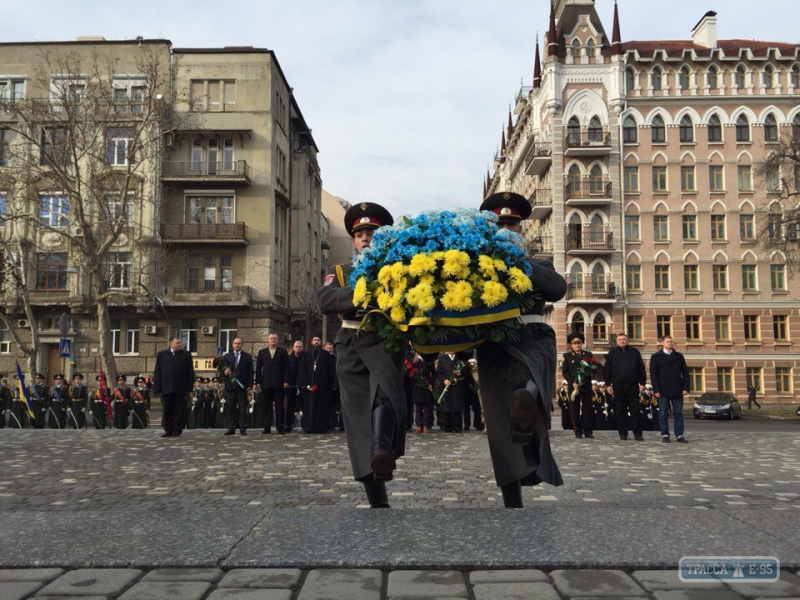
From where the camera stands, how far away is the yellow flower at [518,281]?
4.89 metres

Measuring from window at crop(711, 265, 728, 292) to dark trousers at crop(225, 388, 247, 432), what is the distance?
38002 mm

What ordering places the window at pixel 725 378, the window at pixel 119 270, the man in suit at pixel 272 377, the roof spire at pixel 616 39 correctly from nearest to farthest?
the man in suit at pixel 272 377, the window at pixel 119 270, the window at pixel 725 378, the roof spire at pixel 616 39

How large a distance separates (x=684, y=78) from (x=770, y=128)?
6168 millimetres

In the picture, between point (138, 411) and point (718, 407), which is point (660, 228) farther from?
point (138, 411)

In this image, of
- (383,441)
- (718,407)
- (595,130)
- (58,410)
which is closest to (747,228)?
(595,130)

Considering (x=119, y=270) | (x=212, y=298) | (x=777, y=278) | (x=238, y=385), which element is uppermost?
(x=119, y=270)

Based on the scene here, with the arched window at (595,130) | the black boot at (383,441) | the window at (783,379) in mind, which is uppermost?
the arched window at (595,130)

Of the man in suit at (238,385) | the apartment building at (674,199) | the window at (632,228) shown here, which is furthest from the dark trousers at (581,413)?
the window at (632,228)

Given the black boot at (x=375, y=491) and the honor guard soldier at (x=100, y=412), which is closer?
the black boot at (x=375, y=491)

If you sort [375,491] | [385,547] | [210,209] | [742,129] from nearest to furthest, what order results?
[385,547], [375,491], [210,209], [742,129]

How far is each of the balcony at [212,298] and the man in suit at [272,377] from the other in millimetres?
25269

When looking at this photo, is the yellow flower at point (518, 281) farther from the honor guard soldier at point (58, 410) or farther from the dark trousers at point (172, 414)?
the honor guard soldier at point (58, 410)

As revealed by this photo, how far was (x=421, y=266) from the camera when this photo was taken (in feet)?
15.8

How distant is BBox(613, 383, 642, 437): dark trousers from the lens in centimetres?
1594
